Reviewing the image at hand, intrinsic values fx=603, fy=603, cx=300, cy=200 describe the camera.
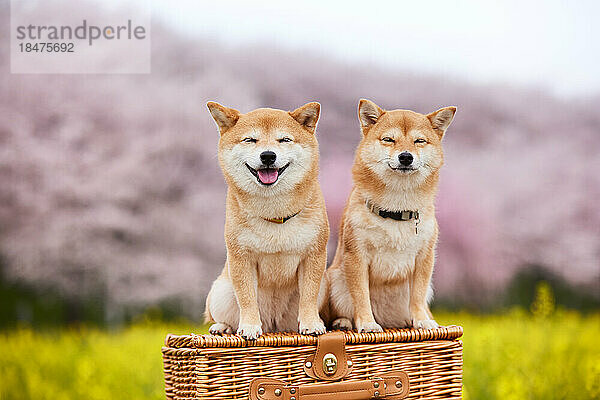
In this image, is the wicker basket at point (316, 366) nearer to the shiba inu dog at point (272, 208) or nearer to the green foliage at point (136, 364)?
the shiba inu dog at point (272, 208)

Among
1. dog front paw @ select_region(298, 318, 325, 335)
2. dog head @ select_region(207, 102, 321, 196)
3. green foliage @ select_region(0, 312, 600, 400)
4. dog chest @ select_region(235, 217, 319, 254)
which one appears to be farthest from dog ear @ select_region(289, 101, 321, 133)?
green foliage @ select_region(0, 312, 600, 400)

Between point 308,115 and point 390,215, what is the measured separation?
345 millimetres

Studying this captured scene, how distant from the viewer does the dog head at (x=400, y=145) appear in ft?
5.21

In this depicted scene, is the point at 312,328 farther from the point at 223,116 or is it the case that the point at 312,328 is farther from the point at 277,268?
the point at 223,116

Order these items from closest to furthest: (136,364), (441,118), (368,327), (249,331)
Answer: (249,331)
(368,327)
(441,118)
(136,364)

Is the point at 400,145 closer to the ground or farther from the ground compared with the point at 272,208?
farther from the ground

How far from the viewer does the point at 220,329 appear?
5.22 ft

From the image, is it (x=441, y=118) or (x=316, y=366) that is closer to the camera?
(x=316, y=366)

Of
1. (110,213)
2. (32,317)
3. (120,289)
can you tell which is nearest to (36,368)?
(32,317)

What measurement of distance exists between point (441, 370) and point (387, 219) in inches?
16.5

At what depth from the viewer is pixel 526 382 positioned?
2482mm

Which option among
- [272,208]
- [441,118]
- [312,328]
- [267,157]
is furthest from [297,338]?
[441,118]

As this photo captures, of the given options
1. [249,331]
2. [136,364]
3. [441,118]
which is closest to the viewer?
[249,331]

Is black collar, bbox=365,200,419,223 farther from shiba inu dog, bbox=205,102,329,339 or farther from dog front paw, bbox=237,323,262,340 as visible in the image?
dog front paw, bbox=237,323,262,340
